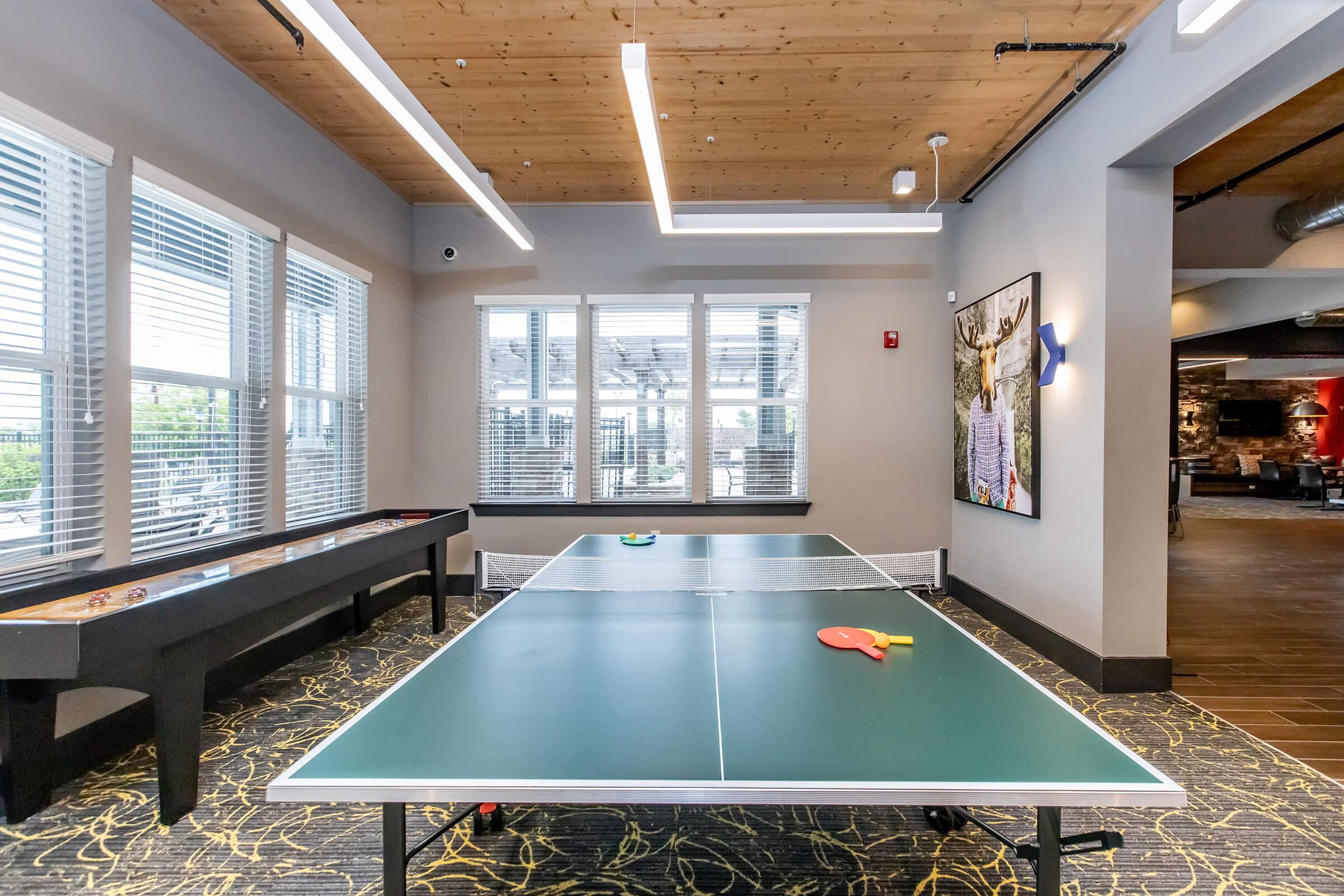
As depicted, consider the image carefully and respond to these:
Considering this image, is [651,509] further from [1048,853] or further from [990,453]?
[1048,853]

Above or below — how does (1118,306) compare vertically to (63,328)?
above

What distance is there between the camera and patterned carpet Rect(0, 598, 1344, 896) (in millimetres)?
1814

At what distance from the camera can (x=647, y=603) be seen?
2.21 meters

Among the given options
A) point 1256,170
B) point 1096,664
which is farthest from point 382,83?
point 1256,170

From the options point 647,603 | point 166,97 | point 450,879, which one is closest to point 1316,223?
point 647,603

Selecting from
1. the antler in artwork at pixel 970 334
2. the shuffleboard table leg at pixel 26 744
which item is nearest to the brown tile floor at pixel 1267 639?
the antler in artwork at pixel 970 334

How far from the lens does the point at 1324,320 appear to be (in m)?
7.27

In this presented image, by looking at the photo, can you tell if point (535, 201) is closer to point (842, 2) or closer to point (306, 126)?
point (306, 126)

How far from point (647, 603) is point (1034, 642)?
308 centimetres

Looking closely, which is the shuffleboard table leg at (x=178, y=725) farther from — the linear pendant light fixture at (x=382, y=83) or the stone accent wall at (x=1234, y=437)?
the stone accent wall at (x=1234, y=437)

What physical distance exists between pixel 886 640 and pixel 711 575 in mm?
1025

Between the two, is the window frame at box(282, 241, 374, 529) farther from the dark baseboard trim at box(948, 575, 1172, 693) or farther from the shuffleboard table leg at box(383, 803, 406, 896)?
the dark baseboard trim at box(948, 575, 1172, 693)

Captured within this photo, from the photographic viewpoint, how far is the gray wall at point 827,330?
5.02 meters

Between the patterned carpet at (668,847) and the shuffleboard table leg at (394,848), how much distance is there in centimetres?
72
